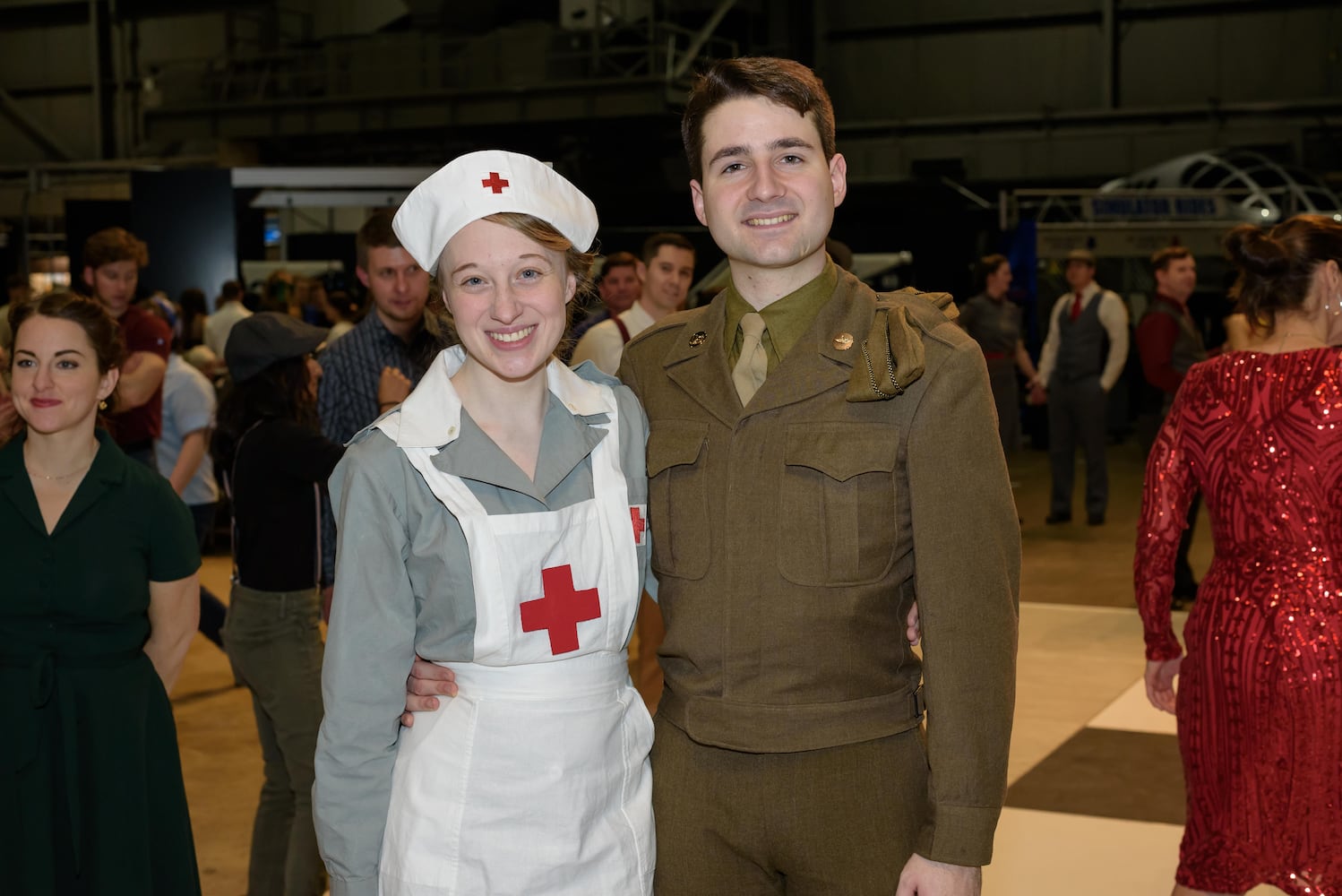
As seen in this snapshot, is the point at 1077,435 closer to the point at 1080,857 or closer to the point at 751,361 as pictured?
the point at 1080,857

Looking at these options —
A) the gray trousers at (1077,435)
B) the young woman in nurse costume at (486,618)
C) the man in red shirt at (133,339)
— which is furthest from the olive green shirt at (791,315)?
the gray trousers at (1077,435)

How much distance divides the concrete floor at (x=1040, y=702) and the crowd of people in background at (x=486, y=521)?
41 centimetres

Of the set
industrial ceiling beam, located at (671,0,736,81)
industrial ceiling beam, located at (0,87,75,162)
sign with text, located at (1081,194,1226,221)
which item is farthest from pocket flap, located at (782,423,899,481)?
industrial ceiling beam, located at (0,87,75,162)

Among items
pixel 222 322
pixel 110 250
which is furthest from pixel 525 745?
pixel 222 322

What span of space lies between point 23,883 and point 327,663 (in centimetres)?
113

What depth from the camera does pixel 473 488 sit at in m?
1.76

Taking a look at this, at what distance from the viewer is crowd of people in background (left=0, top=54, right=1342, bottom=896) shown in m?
1.75

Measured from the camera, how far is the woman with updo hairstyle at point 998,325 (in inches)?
328

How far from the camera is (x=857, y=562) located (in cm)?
174

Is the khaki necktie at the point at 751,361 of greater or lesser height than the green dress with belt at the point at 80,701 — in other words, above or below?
above

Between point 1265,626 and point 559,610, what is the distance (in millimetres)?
1533

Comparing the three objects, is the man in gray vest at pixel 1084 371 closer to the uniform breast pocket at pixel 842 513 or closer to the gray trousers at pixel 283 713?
the gray trousers at pixel 283 713

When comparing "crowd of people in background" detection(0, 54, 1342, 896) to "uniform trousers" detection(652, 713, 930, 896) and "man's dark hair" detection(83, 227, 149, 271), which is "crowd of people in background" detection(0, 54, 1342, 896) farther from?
"man's dark hair" detection(83, 227, 149, 271)

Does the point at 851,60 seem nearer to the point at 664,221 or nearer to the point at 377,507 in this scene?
the point at 664,221
